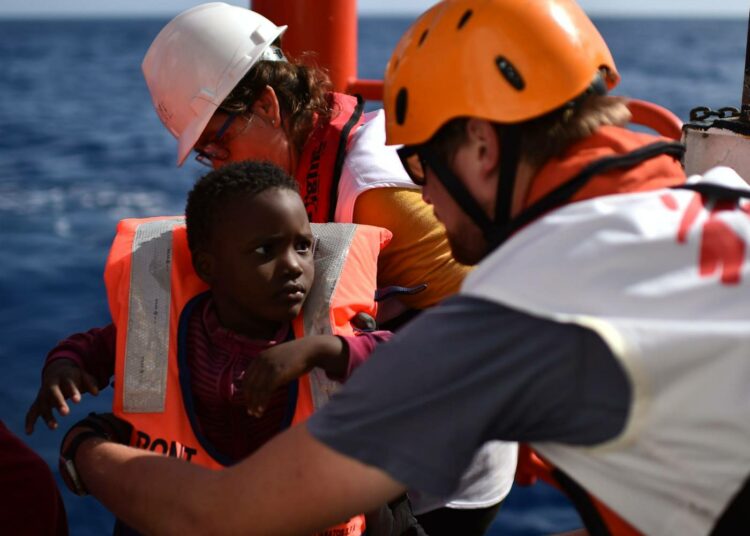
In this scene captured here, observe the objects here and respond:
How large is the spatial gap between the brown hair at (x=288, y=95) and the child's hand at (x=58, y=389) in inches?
32.7

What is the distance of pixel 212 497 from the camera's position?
1612mm

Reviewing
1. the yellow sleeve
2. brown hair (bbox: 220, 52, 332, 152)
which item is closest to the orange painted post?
brown hair (bbox: 220, 52, 332, 152)

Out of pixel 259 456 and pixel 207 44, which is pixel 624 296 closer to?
pixel 259 456

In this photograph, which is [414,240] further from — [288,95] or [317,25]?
[317,25]

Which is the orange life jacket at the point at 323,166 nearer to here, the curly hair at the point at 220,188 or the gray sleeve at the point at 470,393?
the curly hair at the point at 220,188

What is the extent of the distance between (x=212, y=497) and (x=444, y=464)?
15.4 inches

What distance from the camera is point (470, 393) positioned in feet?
4.75

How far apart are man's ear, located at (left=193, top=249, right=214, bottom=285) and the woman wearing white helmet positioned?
432mm

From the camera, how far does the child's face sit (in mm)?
2180

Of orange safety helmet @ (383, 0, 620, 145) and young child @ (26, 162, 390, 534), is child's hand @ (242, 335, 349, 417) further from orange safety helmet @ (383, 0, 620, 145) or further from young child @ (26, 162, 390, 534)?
orange safety helmet @ (383, 0, 620, 145)

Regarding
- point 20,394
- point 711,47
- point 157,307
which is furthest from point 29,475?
point 711,47

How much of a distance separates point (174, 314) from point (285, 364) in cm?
43

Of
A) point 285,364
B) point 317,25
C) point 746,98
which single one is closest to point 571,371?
point 285,364

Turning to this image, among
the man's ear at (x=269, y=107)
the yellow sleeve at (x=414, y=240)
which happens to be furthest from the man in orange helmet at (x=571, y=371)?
the man's ear at (x=269, y=107)
